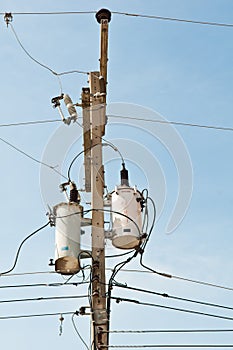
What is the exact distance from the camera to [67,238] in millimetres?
5777

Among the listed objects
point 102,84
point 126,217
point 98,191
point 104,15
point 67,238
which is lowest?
point 67,238

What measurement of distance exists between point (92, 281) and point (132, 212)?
30.8 inches

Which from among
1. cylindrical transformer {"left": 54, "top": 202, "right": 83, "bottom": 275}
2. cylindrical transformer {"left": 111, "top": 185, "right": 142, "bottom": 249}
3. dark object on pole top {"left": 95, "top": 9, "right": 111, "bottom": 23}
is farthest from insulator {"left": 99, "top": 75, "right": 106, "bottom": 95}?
cylindrical transformer {"left": 54, "top": 202, "right": 83, "bottom": 275}

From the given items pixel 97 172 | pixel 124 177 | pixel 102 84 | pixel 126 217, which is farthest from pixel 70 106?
pixel 126 217

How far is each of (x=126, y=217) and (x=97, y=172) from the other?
0.69 meters

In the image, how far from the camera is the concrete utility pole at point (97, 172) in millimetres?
5578

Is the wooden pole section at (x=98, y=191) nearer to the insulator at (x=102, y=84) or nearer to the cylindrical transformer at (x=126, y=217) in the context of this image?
the insulator at (x=102, y=84)

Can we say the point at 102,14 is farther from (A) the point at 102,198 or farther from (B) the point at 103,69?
(A) the point at 102,198

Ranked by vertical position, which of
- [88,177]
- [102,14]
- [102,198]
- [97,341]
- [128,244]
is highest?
[102,14]

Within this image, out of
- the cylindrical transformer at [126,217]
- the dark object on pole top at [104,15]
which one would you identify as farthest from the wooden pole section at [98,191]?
the cylindrical transformer at [126,217]

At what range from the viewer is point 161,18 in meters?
8.50

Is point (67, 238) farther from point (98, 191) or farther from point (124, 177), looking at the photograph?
point (124, 177)

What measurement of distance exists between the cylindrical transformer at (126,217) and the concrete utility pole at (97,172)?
6.2 inches

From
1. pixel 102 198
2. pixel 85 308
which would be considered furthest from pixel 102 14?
pixel 85 308
